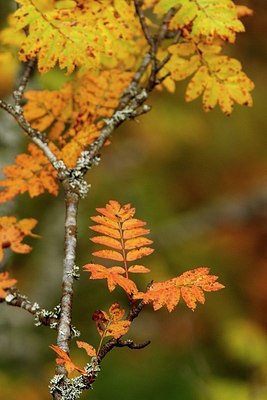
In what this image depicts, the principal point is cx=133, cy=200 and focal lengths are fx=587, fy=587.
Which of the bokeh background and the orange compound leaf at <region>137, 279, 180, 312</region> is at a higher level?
the bokeh background

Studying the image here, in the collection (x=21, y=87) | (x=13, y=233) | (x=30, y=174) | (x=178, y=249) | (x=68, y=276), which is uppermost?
(x=178, y=249)

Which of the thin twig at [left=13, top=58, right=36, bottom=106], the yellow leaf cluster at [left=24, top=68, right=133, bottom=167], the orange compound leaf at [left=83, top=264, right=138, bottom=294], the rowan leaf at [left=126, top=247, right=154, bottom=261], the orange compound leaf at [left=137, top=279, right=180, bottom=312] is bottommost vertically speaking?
the orange compound leaf at [left=137, top=279, right=180, bottom=312]

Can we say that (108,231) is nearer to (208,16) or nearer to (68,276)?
(68,276)

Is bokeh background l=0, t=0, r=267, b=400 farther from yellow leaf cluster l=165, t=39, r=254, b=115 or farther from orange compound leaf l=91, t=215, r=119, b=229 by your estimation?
orange compound leaf l=91, t=215, r=119, b=229

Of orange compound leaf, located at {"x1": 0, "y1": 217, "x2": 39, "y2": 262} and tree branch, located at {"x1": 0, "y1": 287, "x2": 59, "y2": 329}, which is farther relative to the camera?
orange compound leaf, located at {"x1": 0, "y1": 217, "x2": 39, "y2": 262}

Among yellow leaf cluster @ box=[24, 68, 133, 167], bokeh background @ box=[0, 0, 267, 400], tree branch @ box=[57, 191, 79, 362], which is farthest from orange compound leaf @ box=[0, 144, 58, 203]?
bokeh background @ box=[0, 0, 267, 400]

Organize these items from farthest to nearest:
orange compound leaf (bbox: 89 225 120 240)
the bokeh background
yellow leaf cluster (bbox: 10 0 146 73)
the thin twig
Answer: the bokeh background < the thin twig < yellow leaf cluster (bbox: 10 0 146 73) < orange compound leaf (bbox: 89 225 120 240)

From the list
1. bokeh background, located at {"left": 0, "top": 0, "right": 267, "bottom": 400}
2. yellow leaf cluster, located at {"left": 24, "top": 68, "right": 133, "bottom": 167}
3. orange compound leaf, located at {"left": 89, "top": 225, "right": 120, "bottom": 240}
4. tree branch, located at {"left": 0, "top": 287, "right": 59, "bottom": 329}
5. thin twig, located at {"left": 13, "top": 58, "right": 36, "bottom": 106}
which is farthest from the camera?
bokeh background, located at {"left": 0, "top": 0, "right": 267, "bottom": 400}

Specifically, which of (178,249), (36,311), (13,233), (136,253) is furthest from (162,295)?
(178,249)
